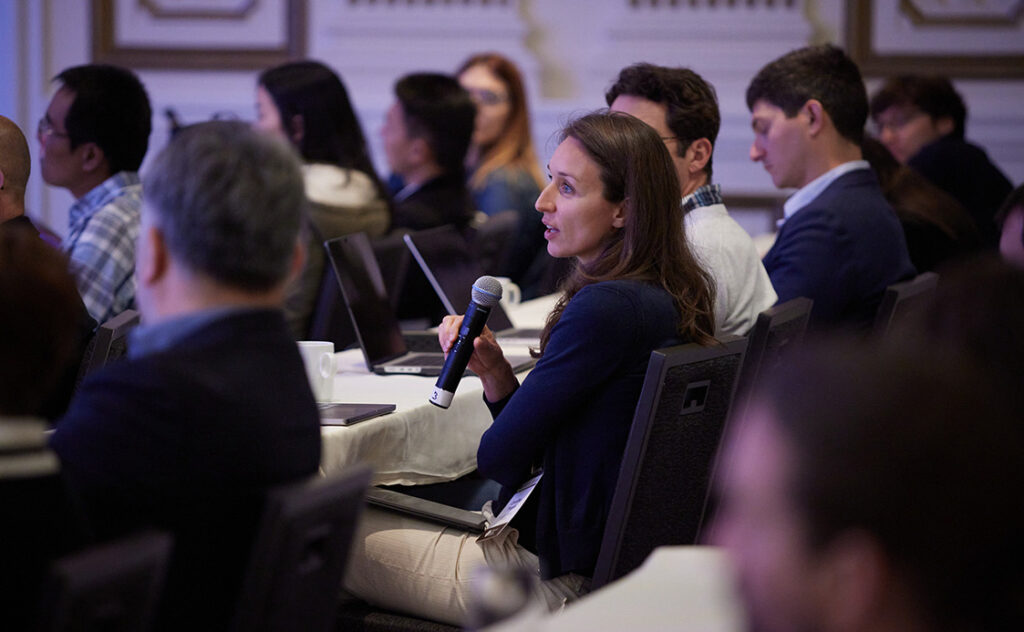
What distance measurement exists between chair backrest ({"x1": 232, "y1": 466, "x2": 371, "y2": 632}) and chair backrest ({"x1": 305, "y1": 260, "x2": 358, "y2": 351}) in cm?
160

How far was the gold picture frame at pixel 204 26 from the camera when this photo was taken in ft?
20.9

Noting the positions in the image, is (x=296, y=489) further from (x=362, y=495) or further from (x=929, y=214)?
(x=929, y=214)

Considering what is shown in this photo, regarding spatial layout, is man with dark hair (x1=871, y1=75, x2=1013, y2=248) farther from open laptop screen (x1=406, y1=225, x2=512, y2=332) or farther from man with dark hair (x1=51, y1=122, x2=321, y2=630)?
man with dark hair (x1=51, y1=122, x2=321, y2=630)

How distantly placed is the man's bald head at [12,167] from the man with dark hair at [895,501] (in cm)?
223

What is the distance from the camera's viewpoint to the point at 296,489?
1209mm

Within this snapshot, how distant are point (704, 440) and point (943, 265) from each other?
197 centimetres

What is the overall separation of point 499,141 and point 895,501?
4.78 m

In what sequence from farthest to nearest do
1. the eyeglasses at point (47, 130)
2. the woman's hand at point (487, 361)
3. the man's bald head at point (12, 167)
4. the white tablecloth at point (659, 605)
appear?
1. the eyeglasses at point (47, 130)
2. the man's bald head at point (12, 167)
3. the woman's hand at point (487, 361)
4. the white tablecloth at point (659, 605)

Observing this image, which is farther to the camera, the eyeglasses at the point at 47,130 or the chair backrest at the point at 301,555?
the eyeglasses at the point at 47,130

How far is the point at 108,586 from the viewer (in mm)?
1039

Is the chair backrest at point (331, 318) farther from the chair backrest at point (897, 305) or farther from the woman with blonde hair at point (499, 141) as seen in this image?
the woman with blonde hair at point (499, 141)

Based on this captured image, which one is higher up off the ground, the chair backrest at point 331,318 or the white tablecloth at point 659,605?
the white tablecloth at point 659,605

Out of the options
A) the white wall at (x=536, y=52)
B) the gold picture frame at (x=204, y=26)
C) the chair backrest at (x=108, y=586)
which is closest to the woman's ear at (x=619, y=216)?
the chair backrest at (x=108, y=586)

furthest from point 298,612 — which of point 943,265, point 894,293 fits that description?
point 943,265
